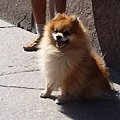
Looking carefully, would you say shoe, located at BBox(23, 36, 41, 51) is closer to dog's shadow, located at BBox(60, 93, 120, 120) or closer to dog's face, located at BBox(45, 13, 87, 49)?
dog's face, located at BBox(45, 13, 87, 49)

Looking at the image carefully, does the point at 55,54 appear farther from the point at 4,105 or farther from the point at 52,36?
the point at 4,105

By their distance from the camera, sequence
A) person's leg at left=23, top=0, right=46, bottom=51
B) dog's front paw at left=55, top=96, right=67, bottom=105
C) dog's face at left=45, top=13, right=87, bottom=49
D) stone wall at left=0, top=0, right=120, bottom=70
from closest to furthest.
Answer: dog's face at left=45, top=13, right=87, bottom=49
dog's front paw at left=55, top=96, right=67, bottom=105
stone wall at left=0, top=0, right=120, bottom=70
person's leg at left=23, top=0, right=46, bottom=51

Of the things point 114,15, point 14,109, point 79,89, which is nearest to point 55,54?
point 79,89

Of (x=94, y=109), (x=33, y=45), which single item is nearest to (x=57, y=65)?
(x=94, y=109)

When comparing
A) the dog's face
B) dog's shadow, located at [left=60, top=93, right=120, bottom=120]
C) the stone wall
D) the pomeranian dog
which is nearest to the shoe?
the stone wall

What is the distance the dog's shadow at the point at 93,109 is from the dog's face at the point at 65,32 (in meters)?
0.58

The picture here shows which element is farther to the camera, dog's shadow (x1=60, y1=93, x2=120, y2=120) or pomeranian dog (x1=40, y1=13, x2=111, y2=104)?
pomeranian dog (x1=40, y1=13, x2=111, y2=104)

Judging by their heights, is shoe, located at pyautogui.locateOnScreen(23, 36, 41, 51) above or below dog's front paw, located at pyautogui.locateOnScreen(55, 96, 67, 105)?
above

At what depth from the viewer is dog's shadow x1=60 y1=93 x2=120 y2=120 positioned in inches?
142

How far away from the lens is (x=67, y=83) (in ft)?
12.6

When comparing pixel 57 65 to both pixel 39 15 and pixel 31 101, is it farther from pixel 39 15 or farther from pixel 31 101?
pixel 39 15

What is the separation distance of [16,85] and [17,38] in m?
1.87

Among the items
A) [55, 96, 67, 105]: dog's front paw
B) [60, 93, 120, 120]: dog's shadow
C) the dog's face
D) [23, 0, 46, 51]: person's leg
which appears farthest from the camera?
[23, 0, 46, 51]: person's leg

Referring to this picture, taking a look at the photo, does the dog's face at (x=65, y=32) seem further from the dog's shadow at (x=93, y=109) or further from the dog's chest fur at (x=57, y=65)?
the dog's shadow at (x=93, y=109)
